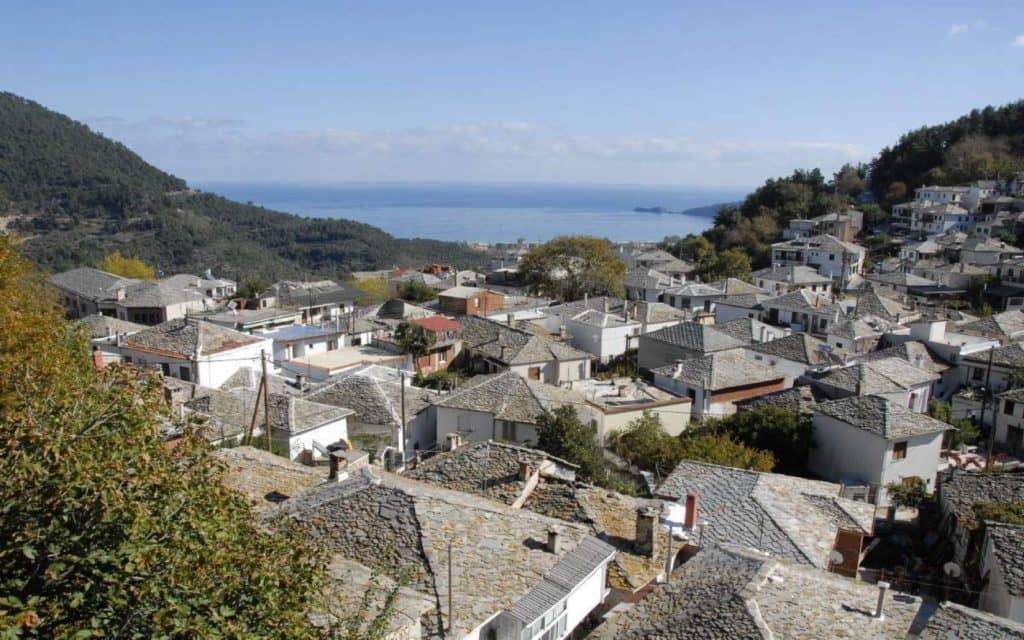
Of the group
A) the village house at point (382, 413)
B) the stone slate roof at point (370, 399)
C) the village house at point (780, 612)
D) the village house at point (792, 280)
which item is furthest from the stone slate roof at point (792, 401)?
the village house at point (792, 280)

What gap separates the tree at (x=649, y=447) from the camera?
2200 cm

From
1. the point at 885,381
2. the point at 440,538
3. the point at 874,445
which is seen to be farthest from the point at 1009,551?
the point at 885,381

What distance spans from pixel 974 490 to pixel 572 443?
31.4ft

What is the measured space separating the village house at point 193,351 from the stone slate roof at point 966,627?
2395 centimetres

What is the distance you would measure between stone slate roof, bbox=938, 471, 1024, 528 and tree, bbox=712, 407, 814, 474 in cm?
518

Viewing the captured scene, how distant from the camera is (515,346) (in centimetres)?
3356

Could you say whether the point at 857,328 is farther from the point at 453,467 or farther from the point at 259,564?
the point at 259,564

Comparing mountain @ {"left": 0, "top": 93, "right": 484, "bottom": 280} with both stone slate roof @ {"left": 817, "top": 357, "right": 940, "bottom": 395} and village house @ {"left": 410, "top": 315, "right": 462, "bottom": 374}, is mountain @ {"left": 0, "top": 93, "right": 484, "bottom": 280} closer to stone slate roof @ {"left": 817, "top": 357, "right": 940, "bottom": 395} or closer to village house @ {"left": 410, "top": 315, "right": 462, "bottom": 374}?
village house @ {"left": 410, "top": 315, "right": 462, "bottom": 374}

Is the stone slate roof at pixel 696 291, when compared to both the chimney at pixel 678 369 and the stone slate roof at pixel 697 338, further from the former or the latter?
the chimney at pixel 678 369

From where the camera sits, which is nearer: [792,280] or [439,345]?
[439,345]

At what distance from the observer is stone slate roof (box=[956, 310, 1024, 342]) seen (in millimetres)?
36969

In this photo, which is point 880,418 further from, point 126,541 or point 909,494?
point 126,541

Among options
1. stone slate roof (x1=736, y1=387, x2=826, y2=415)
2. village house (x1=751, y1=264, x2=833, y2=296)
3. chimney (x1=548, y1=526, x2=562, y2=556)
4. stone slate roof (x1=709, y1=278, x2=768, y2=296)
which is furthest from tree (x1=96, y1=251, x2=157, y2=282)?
chimney (x1=548, y1=526, x2=562, y2=556)

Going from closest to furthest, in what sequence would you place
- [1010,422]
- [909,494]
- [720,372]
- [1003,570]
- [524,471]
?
[1003,570] < [524,471] < [909,494] < [1010,422] < [720,372]
